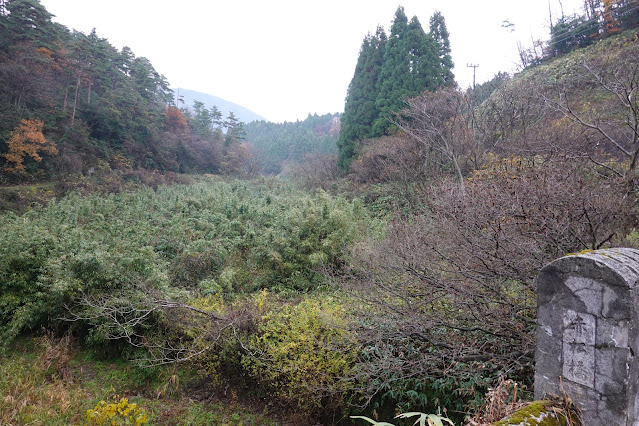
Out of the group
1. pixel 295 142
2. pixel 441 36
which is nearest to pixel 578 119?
pixel 441 36

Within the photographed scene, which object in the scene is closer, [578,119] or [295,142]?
[578,119]

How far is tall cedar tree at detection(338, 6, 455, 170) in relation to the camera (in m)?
18.1

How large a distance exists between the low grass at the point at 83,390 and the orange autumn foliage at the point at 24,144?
15.1 meters

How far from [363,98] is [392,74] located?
2.83 metres

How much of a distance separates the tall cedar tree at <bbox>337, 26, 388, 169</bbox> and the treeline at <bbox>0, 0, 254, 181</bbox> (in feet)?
52.7

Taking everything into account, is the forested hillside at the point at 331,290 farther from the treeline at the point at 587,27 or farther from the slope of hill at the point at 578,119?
the treeline at the point at 587,27

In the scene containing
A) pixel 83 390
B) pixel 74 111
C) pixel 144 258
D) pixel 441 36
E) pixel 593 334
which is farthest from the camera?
pixel 74 111

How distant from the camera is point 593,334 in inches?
70.1

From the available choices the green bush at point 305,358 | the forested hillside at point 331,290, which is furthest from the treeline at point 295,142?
the green bush at point 305,358

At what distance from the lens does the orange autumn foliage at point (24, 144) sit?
17078mm

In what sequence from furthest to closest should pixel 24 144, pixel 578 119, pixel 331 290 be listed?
pixel 24 144
pixel 331 290
pixel 578 119

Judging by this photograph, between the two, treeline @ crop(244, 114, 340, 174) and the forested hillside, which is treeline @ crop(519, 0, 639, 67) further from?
treeline @ crop(244, 114, 340, 174)

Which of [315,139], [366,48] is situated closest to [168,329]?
[366,48]

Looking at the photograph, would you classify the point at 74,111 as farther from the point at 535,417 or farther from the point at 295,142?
the point at 295,142
